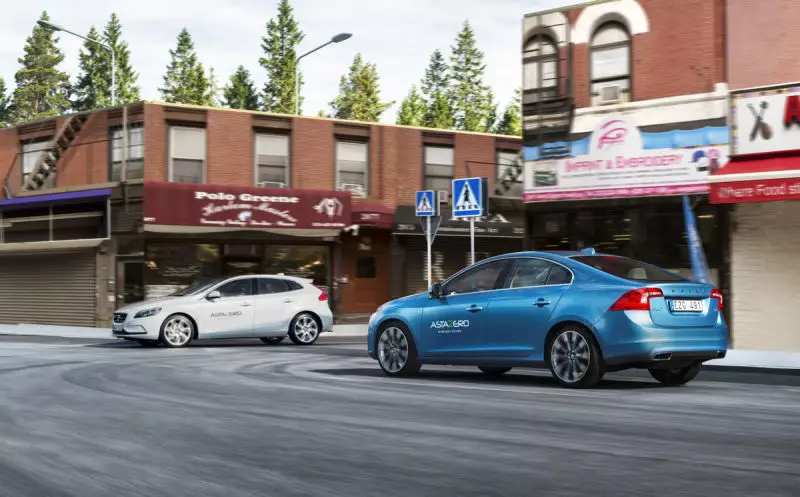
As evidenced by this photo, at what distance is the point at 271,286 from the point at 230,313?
3.80 feet

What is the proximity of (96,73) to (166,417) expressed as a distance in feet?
228

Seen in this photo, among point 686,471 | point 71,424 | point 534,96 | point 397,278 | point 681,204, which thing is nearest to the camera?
point 686,471

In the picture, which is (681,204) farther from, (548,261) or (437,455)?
(437,455)

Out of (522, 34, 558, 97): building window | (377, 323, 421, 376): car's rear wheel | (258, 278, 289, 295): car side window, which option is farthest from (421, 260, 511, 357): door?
(522, 34, 558, 97): building window

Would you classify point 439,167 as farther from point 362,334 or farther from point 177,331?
point 177,331

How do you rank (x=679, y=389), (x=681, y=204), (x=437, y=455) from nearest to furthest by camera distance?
(x=437, y=455), (x=679, y=389), (x=681, y=204)

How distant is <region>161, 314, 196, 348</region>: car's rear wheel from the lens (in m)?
20.0

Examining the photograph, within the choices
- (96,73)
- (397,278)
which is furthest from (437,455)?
(96,73)

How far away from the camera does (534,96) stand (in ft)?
70.1

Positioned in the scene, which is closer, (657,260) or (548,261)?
(548,261)

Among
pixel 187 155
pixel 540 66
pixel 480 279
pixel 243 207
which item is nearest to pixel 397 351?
pixel 480 279

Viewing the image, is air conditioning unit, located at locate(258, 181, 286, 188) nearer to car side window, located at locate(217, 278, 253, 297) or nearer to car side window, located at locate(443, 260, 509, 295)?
car side window, located at locate(217, 278, 253, 297)

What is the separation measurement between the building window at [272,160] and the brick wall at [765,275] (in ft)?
54.6

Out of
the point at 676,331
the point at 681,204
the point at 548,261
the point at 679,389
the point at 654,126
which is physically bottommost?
the point at 679,389
